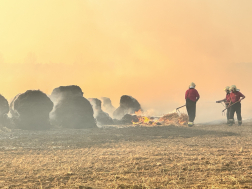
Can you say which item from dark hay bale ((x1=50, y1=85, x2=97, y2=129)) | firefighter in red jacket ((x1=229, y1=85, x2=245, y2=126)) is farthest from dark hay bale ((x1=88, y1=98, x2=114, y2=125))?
firefighter in red jacket ((x1=229, y1=85, x2=245, y2=126))

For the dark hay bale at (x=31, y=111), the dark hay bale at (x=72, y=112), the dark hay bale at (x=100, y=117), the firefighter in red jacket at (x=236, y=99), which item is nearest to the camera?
the firefighter in red jacket at (x=236, y=99)

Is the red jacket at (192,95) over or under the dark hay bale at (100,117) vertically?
over

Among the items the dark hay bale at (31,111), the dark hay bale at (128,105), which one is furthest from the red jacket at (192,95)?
the dark hay bale at (128,105)

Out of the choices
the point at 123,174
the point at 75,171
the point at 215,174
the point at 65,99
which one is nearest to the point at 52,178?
the point at 75,171

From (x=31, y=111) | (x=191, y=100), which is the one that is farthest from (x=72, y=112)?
(x=191, y=100)

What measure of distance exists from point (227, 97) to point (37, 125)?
1656 centimetres

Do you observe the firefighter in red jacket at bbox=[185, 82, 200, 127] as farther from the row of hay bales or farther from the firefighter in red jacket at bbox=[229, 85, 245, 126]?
the row of hay bales

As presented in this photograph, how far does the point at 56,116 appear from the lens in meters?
26.2

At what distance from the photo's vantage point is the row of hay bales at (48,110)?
23.6 meters

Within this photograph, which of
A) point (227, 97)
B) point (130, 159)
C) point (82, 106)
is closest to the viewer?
point (130, 159)

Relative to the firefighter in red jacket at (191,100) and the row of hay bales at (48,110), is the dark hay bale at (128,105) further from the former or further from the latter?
the firefighter in red jacket at (191,100)

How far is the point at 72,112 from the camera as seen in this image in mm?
25547

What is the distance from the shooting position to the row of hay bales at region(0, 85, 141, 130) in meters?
23.6

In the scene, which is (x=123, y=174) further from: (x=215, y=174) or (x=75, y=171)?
(x=215, y=174)
